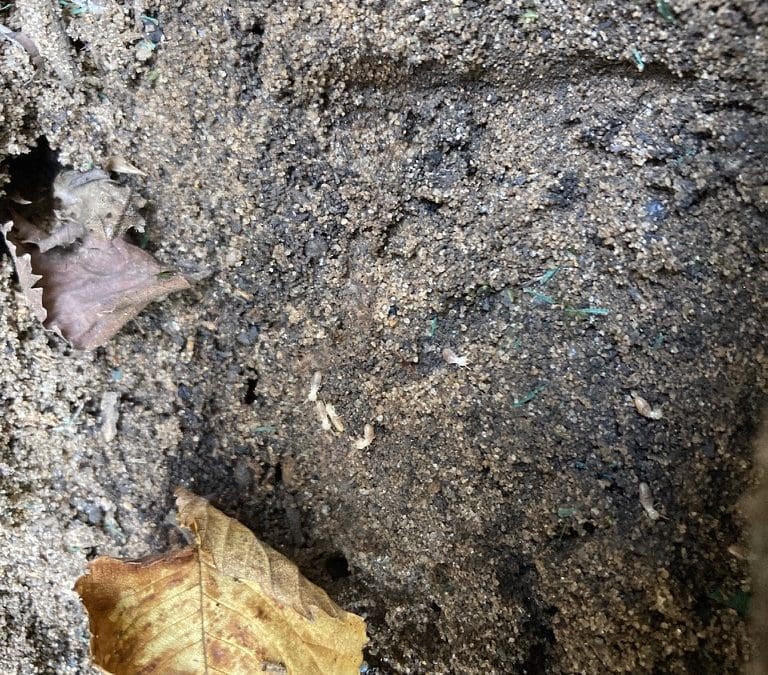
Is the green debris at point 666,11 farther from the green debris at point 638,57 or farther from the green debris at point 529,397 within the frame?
the green debris at point 529,397

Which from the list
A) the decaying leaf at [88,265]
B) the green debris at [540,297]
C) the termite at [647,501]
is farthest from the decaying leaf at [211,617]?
the green debris at [540,297]

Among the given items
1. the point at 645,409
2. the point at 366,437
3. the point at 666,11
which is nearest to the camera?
the point at 666,11

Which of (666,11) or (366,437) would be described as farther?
(366,437)

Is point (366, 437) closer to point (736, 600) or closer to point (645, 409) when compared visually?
point (645, 409)

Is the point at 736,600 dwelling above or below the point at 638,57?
below

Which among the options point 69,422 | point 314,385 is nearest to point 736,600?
point 314,385

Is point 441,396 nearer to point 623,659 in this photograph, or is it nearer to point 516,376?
point 516,376

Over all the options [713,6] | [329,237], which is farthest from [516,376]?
[713,6]
